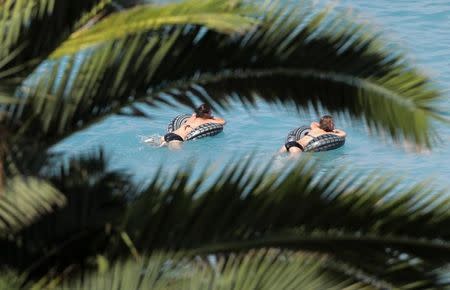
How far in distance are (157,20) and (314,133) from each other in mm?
11065

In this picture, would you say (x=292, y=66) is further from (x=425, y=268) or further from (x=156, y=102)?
(x=425, y=268)

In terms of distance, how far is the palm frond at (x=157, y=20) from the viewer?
336 centimetres

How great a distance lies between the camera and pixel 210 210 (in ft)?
11.9

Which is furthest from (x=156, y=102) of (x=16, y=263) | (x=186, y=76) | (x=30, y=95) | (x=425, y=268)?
(x=425, y=268)

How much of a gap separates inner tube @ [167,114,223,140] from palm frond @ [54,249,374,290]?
11284 mm

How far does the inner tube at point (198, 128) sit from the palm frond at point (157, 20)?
36.9ft

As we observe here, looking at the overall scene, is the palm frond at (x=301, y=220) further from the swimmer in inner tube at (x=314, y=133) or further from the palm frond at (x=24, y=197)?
the swimmer in inner tube at (x=314, y=133)

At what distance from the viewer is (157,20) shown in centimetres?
347

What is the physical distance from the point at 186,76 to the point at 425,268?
3.39ft

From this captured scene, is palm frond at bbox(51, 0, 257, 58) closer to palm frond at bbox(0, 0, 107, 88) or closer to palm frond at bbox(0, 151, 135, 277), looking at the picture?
palm frond at bbox(0, 0, 107, 88)

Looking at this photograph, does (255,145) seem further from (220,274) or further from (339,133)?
(220,274)

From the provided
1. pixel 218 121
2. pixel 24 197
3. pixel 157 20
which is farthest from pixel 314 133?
pixel 24 197

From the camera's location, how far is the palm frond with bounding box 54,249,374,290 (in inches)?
131

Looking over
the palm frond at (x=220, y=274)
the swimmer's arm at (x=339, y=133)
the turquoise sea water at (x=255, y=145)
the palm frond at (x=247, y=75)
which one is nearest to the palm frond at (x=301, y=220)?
the palm frond at (x=220, y=274)
